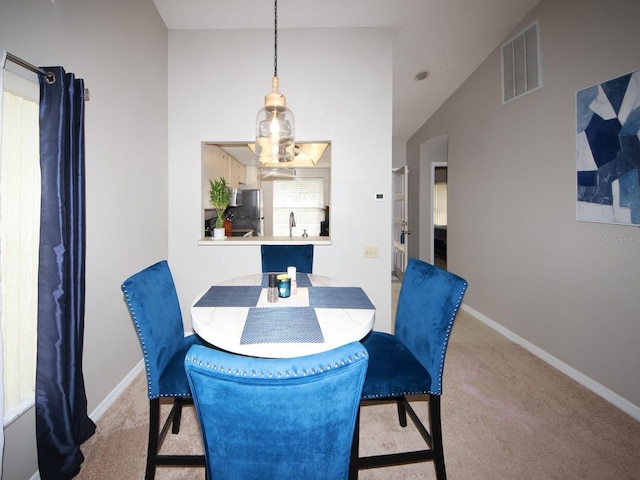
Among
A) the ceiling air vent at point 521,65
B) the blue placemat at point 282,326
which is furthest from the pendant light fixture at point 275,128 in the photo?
the ceiling air vent at point 521,65

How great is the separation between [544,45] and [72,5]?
11.8 ft

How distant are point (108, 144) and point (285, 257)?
4.94 feet

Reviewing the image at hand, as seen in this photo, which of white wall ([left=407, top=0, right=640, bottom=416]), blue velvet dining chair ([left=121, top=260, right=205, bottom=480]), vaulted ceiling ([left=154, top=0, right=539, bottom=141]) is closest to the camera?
blue velvet dining chair ([left=121, top=260, right=205, bottom=480])

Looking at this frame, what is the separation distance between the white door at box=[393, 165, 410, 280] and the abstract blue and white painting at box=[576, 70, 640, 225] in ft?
9.59

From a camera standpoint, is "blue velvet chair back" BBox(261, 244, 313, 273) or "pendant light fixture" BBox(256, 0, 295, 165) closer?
"pendant light fixture" BBox(256, 0, 295, 165)

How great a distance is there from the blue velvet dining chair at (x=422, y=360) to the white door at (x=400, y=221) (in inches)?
147

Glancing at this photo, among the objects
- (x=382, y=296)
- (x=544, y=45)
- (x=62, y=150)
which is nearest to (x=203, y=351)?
(x=62, y=150)

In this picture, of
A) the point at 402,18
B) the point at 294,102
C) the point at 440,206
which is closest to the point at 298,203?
the point at 440,206

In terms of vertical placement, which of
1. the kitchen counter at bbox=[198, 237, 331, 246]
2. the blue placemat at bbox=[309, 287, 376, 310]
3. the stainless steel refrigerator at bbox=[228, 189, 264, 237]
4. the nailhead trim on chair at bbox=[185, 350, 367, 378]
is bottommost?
the blue placemat at bbox=[309, 287, 376, 310]

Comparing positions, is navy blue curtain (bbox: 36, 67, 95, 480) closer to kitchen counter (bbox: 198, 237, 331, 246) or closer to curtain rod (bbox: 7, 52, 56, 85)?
curtain rod (bbox: 7, 52, 56, 85)

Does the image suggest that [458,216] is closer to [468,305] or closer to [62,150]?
[468,305]

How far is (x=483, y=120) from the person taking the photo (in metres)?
3.60

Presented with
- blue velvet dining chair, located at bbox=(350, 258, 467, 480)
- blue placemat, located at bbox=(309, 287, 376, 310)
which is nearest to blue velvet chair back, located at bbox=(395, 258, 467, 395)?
blue velvet dining chair, located at bbox=(350, 258, 467, 480)

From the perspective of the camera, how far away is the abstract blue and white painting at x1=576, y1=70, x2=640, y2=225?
197 centimetres
